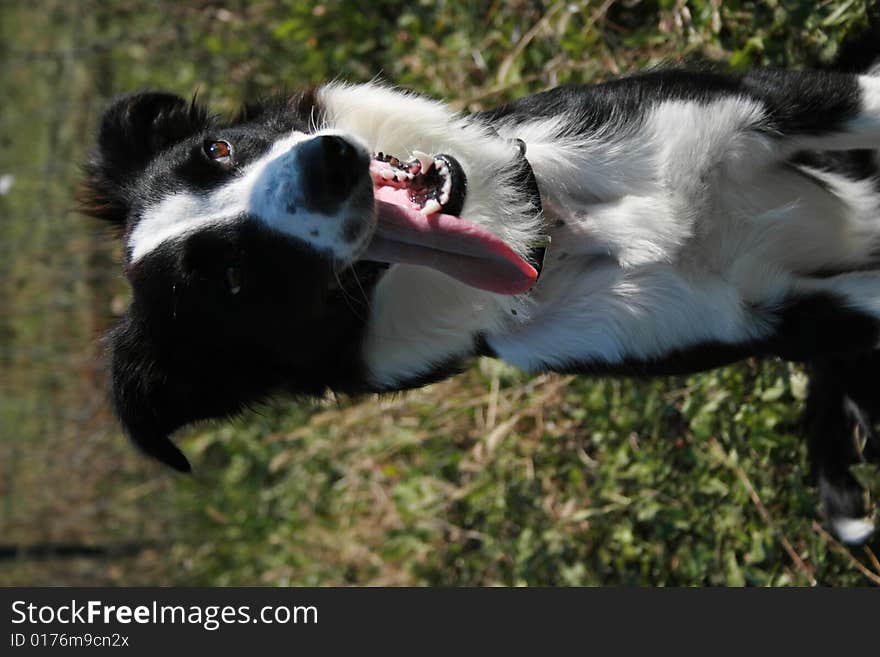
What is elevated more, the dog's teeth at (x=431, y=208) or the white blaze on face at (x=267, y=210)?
the dog's teeth at (x=431, y=208)

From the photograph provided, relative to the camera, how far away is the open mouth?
243 cm

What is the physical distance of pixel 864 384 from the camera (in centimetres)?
317

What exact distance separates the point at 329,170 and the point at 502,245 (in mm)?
473

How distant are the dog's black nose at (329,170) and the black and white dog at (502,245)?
0.02m

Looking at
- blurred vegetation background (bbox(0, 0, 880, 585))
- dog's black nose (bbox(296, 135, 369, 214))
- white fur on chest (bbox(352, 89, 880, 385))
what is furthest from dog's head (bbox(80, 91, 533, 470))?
blurred vegetation background (bbox(0, 0, 880, 585))

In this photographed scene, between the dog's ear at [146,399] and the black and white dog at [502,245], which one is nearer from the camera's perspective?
the black and white dog at [502,245]

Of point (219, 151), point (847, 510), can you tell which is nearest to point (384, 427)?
point (847, 510)

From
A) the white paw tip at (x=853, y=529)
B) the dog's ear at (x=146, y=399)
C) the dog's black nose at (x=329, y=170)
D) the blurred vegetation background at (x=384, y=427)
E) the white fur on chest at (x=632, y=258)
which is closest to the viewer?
the dog's black nose at (x=329, y=170)

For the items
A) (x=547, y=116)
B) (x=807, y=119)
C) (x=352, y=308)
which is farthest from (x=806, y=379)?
(x=352, y=308)

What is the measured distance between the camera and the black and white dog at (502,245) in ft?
8.11

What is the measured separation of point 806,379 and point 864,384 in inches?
12.7

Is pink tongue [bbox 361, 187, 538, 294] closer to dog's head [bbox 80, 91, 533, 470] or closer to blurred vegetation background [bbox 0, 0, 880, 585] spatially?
dog's head [bbox 80, 91, 533, 470]

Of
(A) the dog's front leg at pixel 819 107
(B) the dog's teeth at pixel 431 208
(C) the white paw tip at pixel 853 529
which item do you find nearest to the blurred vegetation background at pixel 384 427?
(C) the white paw tip at pixel 853 529

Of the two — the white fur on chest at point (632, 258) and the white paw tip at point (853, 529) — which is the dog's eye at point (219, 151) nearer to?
the white fur on chest at point (632, 258)
